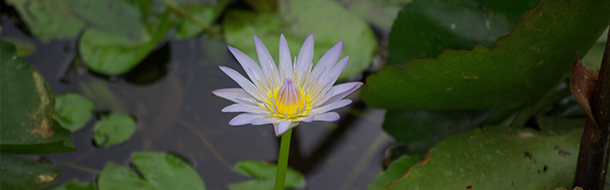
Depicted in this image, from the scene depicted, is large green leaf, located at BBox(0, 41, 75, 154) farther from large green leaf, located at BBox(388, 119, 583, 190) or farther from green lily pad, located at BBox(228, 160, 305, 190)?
large green leaf, located at BBox(388, 119, 583, 190)

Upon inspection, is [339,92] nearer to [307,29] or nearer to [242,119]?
[242,119]

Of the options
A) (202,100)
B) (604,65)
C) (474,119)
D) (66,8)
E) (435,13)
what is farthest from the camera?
(66,8)

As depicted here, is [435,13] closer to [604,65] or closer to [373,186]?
[604,65]

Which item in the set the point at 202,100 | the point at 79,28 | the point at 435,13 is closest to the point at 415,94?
the point at 435,13

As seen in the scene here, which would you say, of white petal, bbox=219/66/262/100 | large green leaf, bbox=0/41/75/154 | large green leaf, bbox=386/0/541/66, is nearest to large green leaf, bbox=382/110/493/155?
large green leaf, bbox=386/0/541/66

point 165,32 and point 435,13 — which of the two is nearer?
point 435,13

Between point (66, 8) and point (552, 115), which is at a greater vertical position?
point (66, 8)

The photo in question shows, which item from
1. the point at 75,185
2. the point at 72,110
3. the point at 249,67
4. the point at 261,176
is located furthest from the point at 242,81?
the point at 72,110
